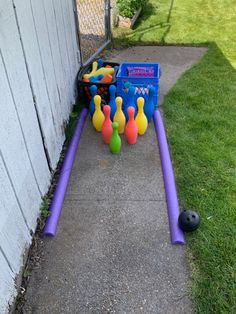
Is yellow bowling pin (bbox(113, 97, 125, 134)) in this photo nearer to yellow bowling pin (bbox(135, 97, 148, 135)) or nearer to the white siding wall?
yellow bowling pin (bbox(135, 97, 148, 135))

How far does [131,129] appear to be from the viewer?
2.99 m

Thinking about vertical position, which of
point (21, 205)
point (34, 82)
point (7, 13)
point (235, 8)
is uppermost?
point (7, 13)

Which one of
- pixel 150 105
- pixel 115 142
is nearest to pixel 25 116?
pixel 115 142

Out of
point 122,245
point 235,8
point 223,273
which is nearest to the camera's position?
point 223,273

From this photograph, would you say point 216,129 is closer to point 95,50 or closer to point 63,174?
point 63,174

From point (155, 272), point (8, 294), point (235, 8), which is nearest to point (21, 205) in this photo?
point (8, 294)

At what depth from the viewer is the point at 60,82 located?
298 centimetres

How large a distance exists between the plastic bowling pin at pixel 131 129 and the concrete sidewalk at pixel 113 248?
0.12 meters

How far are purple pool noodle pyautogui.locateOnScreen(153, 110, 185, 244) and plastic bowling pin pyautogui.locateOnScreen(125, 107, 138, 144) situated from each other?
0.86 ft

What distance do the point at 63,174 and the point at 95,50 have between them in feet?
8.85

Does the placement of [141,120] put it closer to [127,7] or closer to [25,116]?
[25,116]

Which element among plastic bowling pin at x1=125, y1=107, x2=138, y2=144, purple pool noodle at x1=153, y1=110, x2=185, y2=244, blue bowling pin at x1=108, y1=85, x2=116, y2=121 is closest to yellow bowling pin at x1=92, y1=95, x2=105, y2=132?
blue bowling pin at x1=108, y1=85, x2=116, y2=121

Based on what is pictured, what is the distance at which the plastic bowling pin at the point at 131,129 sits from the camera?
116 inches

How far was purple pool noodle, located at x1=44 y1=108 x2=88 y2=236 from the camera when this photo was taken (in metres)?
2.33
